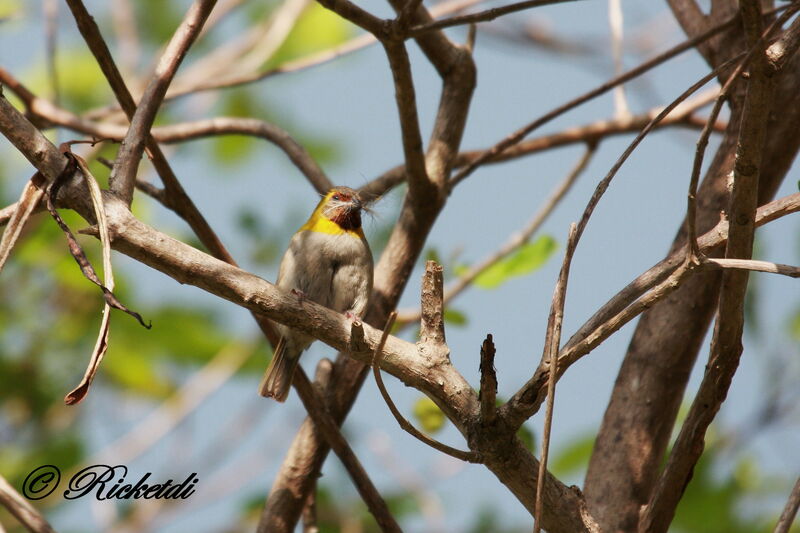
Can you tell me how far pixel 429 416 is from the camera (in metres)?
4.36

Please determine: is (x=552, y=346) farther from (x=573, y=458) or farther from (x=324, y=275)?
(x=573, y=458)

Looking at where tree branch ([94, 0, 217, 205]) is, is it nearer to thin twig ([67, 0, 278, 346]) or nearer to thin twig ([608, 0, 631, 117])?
thin twig ([67, 0, 278, 346])

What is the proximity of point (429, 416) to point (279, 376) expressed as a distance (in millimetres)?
928

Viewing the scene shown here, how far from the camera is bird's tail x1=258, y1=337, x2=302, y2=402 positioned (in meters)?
4.79

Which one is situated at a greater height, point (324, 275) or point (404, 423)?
point (324, 275)

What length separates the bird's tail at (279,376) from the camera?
4.79 m

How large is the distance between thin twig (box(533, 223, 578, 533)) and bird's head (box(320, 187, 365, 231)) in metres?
3.14

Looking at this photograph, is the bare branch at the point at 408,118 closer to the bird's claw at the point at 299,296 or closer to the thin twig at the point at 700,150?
the bird's claw at the point at 299,296

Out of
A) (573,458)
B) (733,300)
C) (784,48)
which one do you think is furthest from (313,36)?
(733,300)

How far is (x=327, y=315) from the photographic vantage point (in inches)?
113

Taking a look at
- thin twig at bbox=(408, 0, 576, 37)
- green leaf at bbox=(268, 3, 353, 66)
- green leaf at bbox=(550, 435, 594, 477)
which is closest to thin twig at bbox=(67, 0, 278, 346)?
thin twig at bbox=(408, 0, 576, 37)

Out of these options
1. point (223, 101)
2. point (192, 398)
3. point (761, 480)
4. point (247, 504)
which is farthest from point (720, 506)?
point (223, 101)

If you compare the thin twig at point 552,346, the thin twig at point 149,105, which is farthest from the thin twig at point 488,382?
the thin twig at point 149,105

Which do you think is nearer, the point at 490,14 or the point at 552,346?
the point at 552,346
